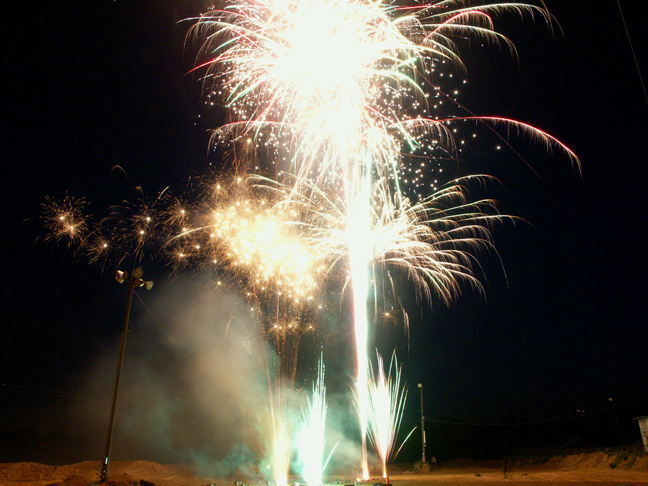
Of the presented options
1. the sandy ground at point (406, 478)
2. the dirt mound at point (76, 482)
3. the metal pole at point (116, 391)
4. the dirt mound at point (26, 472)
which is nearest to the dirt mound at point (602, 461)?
the sandy ground at point (406, 478)

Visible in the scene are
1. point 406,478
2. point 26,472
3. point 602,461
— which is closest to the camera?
point 26,472

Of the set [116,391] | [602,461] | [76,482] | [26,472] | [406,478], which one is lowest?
[406,478]

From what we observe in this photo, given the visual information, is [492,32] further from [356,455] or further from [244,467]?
[356,455]

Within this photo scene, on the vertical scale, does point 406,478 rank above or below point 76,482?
below

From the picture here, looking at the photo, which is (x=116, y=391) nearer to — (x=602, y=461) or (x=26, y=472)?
(x=26, y=472)

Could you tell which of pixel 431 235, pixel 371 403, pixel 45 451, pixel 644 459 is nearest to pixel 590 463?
pixel 644 459

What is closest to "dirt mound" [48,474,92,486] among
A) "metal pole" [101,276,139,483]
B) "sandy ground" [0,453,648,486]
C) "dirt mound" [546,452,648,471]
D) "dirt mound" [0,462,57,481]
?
"metal pole" [101,276,139,483]

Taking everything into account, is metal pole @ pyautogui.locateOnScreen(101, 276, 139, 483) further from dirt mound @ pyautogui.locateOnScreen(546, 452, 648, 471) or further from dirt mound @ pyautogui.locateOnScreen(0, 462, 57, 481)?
dirt mound @ pyautogui.locateOnScreen(546, 452, 648, 471)

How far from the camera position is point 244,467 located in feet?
73.4

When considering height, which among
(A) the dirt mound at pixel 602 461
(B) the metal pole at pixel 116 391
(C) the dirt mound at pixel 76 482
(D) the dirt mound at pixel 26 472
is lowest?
(A) the dirt mound at pixel 602 461

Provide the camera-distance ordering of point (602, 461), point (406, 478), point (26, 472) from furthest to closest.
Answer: point (602, 461)
point (406, 478)
point (26, 472)

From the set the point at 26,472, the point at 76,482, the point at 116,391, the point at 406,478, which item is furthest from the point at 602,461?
the point at 26,472

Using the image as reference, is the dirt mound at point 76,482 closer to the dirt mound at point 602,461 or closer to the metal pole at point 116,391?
the metal pole at point 116,391

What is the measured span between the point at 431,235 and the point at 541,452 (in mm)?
25350
